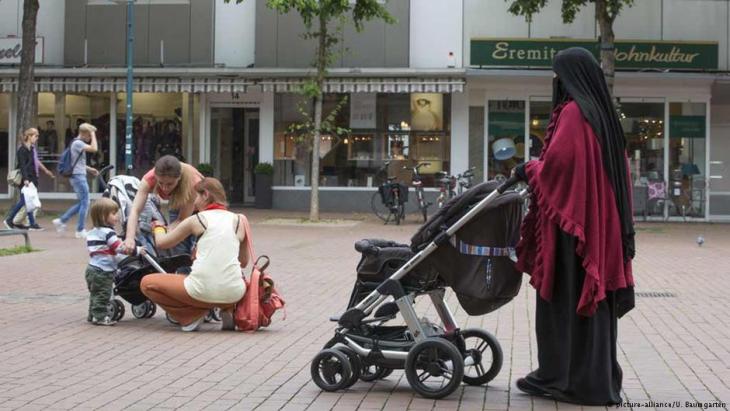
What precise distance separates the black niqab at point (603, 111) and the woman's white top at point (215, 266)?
11.7ft

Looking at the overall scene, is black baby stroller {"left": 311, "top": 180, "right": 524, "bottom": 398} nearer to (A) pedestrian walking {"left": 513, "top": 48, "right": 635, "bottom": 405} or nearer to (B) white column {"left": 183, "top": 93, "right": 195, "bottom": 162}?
(A) pedestrian walking {"left": 513, "top": 48, "right": 635, "bottom": 405}

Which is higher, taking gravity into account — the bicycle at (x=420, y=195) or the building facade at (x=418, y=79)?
the building facade at (x=418, y=79)

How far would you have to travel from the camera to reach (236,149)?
91.2ft

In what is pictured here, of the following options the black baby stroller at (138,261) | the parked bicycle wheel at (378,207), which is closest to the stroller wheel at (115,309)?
the black baby stroller at (138,261)

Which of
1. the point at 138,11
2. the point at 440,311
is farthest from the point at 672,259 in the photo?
the point at 138,11

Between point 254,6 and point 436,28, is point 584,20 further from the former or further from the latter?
point 254,6

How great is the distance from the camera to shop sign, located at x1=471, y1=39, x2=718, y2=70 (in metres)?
25.4

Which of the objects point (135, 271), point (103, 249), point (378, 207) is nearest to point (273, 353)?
point (135, 271)

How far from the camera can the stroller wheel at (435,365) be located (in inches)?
227

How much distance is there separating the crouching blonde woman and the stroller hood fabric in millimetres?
2835

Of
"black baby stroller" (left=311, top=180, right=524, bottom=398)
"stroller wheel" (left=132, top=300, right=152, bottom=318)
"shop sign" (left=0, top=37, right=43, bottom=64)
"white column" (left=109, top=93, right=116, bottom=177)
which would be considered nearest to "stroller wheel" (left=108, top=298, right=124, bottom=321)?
"stroller wheel" (left=132, top=300, right=152, bottom=318)

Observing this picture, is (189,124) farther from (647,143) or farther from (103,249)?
(103,249)

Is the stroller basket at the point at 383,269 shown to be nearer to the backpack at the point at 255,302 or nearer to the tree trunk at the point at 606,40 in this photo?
the backpack at the point at 255,302

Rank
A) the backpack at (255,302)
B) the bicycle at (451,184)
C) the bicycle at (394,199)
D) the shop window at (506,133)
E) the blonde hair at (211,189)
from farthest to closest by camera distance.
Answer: the shop window at (506,133) → the bicycle at (451,184) → the bicycle at (394,199) → the backpack at (255,302) → the blonde hair at (211,189)
